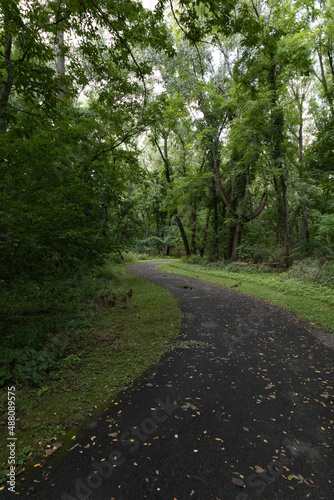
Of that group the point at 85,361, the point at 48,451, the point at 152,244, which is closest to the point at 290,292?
the point at 85,361

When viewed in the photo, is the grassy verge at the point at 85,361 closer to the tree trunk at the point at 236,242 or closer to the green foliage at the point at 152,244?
the tree trunk at the point at 236,242

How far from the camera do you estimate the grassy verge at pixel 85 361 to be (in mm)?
2684

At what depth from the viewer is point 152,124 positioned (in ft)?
25.3

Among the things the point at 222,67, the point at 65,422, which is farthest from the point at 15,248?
the point at 222,67

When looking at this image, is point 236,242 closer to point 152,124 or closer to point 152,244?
point 152,124

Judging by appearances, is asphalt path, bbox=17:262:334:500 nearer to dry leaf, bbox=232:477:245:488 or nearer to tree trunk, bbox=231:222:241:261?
dry leaf, bbox=232:477:245:488

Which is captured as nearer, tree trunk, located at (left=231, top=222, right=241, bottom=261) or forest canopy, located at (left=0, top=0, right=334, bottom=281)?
forest canopy, located at (left=0, top=0, right=334, bottom=281)

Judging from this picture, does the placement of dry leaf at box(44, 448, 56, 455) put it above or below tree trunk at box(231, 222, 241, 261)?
below

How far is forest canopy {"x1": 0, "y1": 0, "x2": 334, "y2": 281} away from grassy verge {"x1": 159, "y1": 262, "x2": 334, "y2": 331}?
238cm

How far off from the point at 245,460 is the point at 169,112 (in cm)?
944

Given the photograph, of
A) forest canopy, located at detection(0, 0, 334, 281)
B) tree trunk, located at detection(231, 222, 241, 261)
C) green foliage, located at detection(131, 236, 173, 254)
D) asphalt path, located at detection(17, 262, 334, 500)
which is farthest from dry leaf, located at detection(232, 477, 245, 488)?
green foliage, located at detection(131, 236, 173, 254)

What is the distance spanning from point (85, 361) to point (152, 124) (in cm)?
714

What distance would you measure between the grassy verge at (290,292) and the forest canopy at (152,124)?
2380mm

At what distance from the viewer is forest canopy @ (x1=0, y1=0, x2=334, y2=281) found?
3.63 metres
